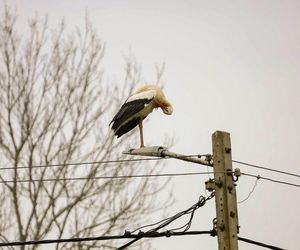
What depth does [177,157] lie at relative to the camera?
6203mm

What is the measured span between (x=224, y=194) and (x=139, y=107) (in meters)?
1.81

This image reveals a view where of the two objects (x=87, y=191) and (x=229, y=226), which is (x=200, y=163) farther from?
(x=87, y=191)

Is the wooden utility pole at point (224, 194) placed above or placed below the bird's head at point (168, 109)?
below

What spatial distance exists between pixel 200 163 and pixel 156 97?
1.28 m

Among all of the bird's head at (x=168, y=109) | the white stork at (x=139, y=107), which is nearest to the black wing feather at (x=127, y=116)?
the white stork at (x=139, y=107)

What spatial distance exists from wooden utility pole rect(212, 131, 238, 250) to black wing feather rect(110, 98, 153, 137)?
1.29 metres

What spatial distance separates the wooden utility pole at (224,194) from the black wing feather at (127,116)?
1288 mm

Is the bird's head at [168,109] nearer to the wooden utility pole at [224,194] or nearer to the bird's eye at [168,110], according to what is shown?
the bird's eye at [168,110]

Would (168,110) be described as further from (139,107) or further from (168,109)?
(139,107)

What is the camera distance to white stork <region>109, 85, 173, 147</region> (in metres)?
6.96

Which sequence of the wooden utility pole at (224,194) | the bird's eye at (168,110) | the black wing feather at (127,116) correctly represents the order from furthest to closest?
the bird's eye at (168,110) < the black wing feather at (127,116) < the wooden utility pole at (224,194)

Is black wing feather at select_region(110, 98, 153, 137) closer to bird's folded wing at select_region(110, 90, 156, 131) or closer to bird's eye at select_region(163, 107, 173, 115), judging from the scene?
bird's folded wing at select_region(110, 90, 156, 131)

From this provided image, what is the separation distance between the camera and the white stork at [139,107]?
22.8ft

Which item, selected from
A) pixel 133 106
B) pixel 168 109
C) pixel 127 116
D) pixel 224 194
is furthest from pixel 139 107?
pixel 224 194
